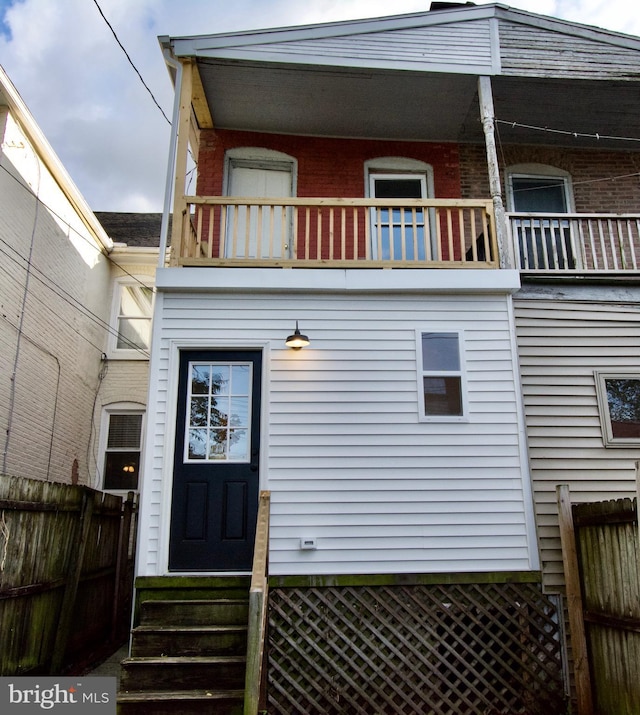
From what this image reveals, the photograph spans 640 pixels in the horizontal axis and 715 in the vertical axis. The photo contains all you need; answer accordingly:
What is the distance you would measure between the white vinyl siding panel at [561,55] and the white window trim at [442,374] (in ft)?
11.3

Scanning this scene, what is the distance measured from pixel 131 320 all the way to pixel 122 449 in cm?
260

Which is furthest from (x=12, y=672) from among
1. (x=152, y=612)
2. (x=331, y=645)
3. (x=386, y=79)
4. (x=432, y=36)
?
(x=432, y=36)

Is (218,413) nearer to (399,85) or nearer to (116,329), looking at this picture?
(399,85)

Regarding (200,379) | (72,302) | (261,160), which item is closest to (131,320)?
(72,302)

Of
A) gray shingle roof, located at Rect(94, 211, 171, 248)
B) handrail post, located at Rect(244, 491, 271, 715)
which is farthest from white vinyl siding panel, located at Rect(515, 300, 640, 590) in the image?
gray shingle roof, located at Rect(94, 211, 171, 248)

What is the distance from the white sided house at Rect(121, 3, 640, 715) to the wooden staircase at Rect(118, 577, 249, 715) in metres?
0.02

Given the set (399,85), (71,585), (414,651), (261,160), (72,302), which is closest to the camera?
(414,651)

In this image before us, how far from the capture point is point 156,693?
431 cm

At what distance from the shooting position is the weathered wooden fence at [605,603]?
169 inches

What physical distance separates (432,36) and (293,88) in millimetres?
1813

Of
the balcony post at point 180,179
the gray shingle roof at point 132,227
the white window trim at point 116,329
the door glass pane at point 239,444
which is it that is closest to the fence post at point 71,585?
the door glass pane at point 239,444

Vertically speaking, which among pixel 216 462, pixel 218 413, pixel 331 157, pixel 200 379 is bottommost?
pixel 216 462

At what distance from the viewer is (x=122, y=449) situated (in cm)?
1073

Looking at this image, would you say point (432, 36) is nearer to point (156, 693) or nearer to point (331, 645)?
point (331, 645)
